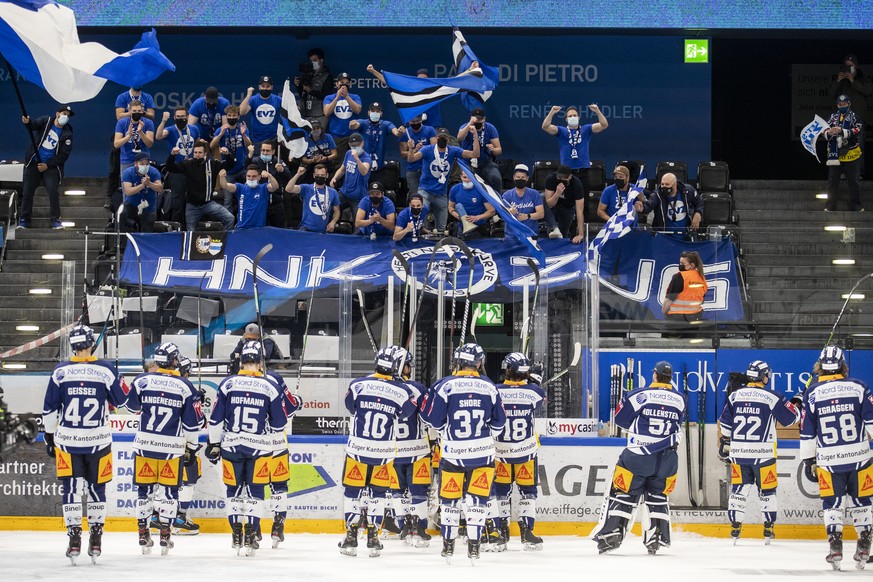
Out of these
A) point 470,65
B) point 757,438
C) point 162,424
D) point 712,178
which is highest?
point 470,65

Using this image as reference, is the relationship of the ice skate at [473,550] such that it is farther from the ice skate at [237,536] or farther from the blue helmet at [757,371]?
the blue helmet at [757,371]

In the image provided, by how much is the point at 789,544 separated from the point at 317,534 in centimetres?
493

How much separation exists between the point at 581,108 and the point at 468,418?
979 centimetres

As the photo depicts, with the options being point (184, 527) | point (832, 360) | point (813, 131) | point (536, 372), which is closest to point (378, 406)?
point (536, 372)

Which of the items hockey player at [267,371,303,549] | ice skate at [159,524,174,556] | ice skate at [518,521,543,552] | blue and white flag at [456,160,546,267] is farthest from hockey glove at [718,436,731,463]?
ice skate at [159,524,174,556]

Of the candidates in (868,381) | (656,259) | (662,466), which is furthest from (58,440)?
(868,381)

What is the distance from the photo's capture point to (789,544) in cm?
1381

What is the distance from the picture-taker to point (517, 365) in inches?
517

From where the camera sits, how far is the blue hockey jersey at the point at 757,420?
1370cm

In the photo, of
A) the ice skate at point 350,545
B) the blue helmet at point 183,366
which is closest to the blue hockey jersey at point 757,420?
the ice skate at point 350,545

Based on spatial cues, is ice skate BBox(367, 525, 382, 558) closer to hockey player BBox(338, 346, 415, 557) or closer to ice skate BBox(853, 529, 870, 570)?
hockey player BBox(338, 346, 415, 557)

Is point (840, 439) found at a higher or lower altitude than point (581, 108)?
lower

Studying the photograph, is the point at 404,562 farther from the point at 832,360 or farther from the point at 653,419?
the point at 832,360

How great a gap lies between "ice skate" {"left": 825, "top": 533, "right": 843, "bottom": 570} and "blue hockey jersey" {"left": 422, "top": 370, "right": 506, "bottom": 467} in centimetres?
313
